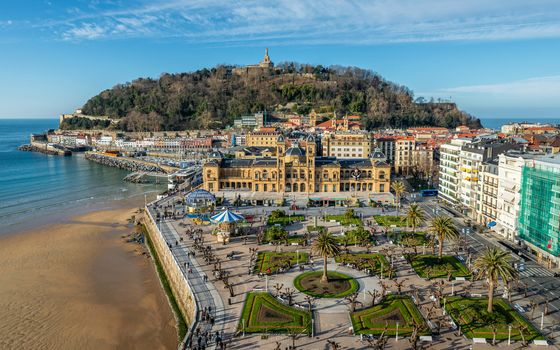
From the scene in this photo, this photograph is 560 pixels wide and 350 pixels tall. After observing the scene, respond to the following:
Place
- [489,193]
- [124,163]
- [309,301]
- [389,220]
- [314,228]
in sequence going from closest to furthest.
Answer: [309,301] → [314,228] → [489,193] → [389,220] → [124,163]

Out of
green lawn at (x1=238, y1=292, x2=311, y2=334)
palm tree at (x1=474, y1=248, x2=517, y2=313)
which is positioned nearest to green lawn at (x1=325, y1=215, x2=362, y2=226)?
palm tree at (x1=474, y1=248, x2=517, y2=313)

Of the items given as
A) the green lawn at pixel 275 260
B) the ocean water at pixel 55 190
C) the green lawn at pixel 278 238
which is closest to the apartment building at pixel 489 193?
the green lawn at pixel 278 238

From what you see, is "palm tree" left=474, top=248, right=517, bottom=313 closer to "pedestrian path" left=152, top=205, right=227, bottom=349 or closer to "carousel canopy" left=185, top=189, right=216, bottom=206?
"pedestrian path" left=152, top=205, right=227, bottom=349

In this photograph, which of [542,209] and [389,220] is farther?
[389,220]

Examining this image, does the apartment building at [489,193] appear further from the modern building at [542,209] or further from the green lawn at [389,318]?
the green lawn at [389,318]

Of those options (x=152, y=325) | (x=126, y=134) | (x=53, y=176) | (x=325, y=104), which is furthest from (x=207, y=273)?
(x=126, y=134)

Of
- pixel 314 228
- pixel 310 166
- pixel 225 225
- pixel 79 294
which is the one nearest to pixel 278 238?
pixel 225 225

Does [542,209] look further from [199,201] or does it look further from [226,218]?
[199,201]
